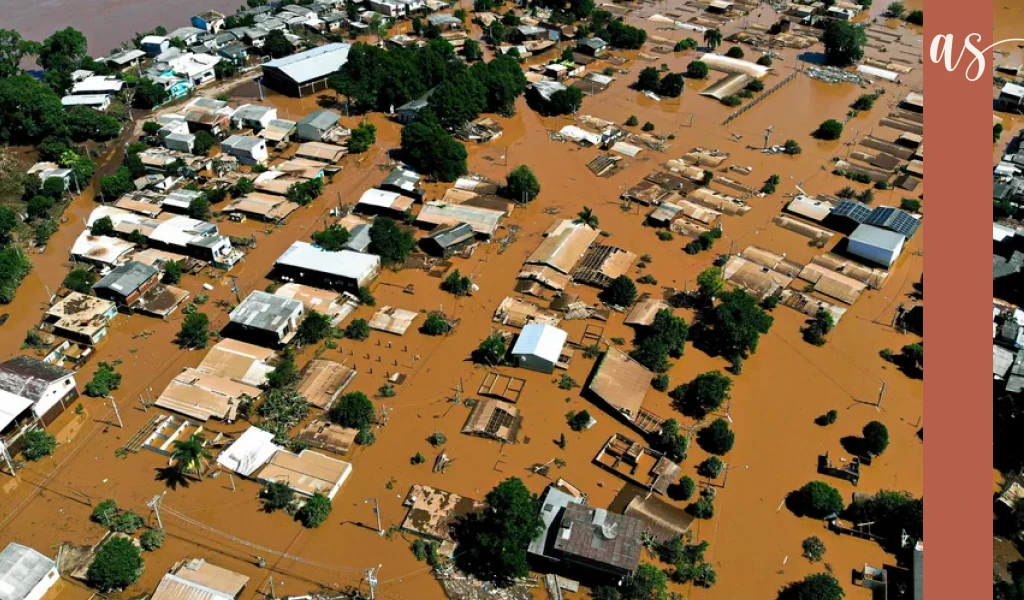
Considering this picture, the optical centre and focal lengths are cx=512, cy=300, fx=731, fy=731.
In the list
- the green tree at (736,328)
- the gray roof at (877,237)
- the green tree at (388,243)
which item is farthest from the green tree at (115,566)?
the gray roof at (877,237)

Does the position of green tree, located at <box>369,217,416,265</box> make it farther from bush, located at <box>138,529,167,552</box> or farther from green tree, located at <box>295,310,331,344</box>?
bush, located at <box>138,529,167,552</box>

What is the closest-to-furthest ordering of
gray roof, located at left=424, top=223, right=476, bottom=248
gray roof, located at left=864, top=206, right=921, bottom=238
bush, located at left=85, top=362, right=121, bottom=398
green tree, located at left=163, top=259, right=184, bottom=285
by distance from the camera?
bush, located at left=85, top=362, right=121, bottom=398, green tree, located at left=163, top=259, right=184, bottom=285, gray roof, located at left=424, top=223, right=476, bottom=248, gray roof, located at left=864, top=206, right=921, bottom=238

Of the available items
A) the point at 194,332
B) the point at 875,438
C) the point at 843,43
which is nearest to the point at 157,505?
the point at 194,332

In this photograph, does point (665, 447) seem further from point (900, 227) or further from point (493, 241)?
point (900, 227)

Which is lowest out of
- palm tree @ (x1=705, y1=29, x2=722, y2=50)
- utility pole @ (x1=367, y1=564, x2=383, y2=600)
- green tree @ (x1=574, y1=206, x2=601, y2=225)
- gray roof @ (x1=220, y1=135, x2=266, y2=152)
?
utility pole @ (x1=367, y1=564, x2=383, y2=600)

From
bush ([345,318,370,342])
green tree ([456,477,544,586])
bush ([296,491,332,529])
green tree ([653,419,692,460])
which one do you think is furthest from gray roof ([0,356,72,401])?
green tree ([653,419,692,460])

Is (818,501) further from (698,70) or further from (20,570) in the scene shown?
(698,70)
